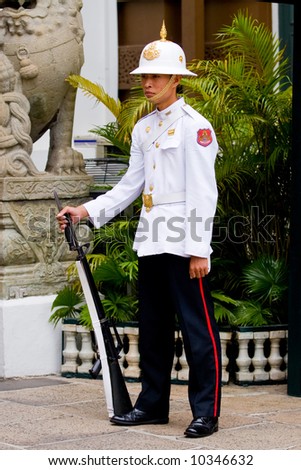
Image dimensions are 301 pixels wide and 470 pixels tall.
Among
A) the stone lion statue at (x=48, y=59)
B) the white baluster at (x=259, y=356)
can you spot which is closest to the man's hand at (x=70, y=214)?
the white baluster at (x=259, y=356)

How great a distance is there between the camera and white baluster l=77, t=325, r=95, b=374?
8.56 metres

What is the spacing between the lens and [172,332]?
7.12 m

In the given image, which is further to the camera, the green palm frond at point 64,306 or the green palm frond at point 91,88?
the green palm frond at point 91,88

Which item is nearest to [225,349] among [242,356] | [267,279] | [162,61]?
[242,356]

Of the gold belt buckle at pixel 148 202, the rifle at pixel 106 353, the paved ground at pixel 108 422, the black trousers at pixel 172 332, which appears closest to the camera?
the paved ground at pixel 108 422

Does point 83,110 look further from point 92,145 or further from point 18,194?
point 18,194

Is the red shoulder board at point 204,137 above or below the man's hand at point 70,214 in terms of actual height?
above

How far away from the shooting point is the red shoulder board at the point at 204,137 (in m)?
6.83

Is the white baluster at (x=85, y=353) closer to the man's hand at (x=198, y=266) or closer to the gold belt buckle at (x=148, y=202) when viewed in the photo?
the gold belt buckle at (x=148, y=202)

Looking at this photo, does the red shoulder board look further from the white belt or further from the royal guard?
the white belt

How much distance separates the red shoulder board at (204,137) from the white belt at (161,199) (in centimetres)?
27

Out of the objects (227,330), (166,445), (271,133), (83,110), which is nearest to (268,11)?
(83,110)

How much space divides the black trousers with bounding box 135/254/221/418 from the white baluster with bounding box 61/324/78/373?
1514mm

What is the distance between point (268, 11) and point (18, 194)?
19.8ft
